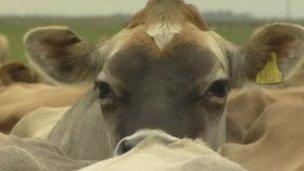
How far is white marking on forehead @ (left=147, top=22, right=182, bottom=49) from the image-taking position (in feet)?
17.3

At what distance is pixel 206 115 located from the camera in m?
5.14

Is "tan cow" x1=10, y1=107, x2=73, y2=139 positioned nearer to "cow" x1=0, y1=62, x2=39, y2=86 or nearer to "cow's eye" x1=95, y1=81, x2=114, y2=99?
"cow's eye" x1=95, y1=81, x2=114, y2=99

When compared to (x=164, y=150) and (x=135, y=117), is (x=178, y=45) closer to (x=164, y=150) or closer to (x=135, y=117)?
(x=135, y=117)

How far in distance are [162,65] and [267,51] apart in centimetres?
73

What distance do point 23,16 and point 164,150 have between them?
191 feet

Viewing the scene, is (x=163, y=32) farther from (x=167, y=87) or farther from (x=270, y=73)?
(x=270, y=73)

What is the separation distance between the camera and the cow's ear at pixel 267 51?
18.3 ft

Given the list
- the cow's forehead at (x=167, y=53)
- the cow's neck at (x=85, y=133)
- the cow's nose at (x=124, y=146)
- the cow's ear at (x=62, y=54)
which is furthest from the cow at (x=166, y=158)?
the cow's ear at (x=62, y=54)

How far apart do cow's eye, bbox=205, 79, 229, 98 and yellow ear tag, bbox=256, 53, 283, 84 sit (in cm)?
36

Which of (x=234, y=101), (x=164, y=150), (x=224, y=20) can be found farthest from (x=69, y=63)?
(x=224, y=20)

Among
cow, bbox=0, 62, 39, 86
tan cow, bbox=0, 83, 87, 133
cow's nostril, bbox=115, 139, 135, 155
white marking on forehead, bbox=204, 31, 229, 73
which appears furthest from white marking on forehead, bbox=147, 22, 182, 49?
cow, bbox=0, 62, 39, 86

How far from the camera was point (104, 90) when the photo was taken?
5258 millimetres

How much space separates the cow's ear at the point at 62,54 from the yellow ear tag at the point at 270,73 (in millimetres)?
820

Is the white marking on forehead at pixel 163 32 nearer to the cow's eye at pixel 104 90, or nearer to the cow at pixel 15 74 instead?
the cow's eye at pixel 104 90
